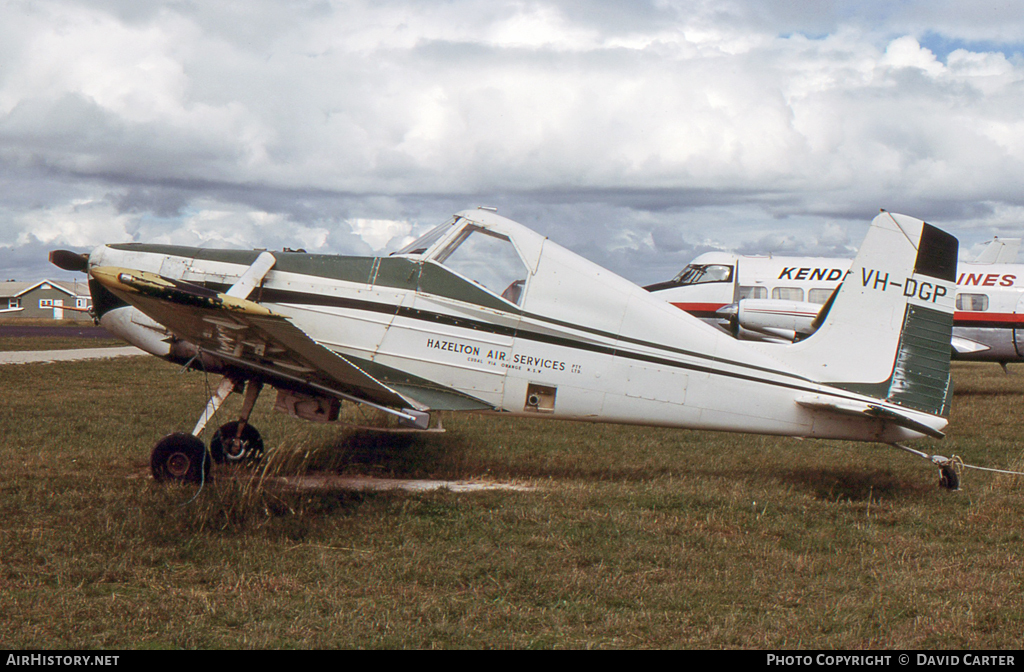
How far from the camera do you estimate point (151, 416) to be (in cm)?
1133

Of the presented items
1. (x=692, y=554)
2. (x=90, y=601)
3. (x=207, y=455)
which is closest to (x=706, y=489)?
(x=692, y=554)

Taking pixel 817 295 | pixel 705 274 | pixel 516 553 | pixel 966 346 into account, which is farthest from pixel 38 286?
pixel 516 553

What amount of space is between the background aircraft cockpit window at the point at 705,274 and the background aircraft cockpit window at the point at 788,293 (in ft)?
3.93

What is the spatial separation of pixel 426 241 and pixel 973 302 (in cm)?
1511

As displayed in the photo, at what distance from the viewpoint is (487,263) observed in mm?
7227

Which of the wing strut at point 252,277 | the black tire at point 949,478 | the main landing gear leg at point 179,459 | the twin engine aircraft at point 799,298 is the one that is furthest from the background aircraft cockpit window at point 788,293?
the main landing gear leg at point 179,459

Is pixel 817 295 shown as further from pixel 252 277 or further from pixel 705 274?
pixel 252 277

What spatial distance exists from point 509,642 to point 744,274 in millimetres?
15847

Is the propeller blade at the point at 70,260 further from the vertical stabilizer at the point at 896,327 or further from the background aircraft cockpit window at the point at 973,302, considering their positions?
the background aircraft cockpit window at the point at 973,302

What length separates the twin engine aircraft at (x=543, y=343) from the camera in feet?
23.1

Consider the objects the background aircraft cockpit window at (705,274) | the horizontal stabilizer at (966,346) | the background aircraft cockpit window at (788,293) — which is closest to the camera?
the horizontal stabilizer at (966,346)

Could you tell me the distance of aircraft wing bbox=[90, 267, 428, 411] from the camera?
5.50 m

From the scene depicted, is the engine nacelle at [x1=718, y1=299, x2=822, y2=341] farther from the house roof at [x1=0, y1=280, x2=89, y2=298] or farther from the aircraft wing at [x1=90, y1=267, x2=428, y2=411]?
the house roof at [x1=0, y1=280, x2=89, y2=298]
